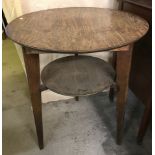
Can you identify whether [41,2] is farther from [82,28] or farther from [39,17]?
[82,28]

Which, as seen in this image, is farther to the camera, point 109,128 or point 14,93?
point 14,93

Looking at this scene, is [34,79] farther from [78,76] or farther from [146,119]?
[146,119]

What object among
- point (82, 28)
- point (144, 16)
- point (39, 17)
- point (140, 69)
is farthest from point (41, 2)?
point (140, 69)

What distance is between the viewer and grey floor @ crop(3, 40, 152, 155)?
1.21 metres

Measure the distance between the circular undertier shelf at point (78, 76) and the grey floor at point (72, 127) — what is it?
444 mm

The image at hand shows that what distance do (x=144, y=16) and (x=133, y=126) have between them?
732 mm

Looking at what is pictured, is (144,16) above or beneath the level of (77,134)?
above

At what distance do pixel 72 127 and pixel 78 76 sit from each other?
46 centimetres

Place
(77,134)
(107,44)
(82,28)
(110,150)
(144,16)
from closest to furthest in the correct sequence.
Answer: (107,44) < (82,28) < (144,16) < (110,150) < (77,134)

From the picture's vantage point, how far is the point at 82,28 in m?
0.94

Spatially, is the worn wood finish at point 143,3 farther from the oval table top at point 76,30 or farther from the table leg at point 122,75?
the table leg at point 122,75

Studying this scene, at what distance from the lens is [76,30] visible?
92 cm

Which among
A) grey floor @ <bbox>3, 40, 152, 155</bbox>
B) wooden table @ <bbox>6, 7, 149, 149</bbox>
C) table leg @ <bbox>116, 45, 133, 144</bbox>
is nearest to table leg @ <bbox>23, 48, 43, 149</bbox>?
wooden table @ <bbox>6, 7, 149, 149</bbox>

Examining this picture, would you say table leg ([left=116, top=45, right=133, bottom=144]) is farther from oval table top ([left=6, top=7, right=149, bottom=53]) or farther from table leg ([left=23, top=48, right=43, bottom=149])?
table leg ([left=23, top=48, right=43, bottom=149])
